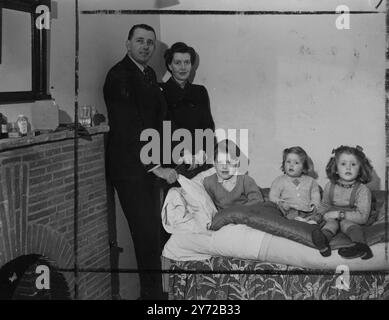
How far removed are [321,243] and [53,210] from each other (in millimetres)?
1548

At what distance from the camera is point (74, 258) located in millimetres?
3418

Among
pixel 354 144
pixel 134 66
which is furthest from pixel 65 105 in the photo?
pixel 354 144

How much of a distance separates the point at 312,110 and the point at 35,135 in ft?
5.29

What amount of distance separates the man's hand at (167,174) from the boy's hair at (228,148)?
273mm

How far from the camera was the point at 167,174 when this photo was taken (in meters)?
3.53

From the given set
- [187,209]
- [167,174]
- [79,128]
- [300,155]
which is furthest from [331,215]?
[79,128]

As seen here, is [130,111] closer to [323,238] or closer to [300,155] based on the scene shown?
[300,155]

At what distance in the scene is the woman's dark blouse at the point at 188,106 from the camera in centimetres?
353

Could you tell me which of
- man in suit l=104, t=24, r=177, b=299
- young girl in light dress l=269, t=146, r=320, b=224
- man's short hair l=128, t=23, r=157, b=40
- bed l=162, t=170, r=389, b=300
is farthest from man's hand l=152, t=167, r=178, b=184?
man's short hair l=128, t=23, r=157, b=40

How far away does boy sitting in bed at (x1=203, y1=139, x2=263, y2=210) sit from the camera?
11.6 feet

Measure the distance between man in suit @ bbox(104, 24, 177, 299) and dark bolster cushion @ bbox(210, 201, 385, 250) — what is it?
407 mm

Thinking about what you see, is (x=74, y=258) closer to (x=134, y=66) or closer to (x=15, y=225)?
(x=15, y=225)

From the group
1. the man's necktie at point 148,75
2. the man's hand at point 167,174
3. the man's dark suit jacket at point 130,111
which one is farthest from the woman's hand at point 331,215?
the man's necktie at point 148,75

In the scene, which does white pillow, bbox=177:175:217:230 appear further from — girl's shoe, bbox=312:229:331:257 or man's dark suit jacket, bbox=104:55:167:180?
girl's shoe, bbox=312:229:331:257
